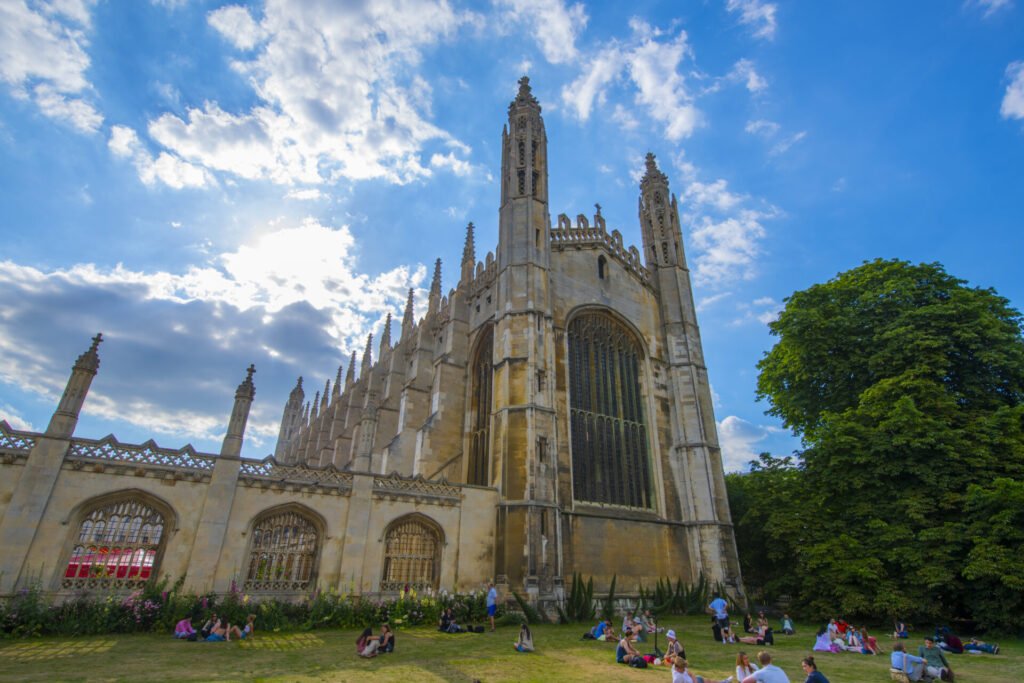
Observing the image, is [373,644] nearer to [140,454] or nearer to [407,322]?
A: [140,454]

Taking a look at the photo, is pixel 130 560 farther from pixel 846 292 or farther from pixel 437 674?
pixel 846 292

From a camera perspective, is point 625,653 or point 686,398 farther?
point 686,398

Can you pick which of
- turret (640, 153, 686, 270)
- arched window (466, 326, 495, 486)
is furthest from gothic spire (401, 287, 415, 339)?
turret (640, 153, 686, 270)

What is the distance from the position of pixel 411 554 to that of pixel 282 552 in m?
3.70

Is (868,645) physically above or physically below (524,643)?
below

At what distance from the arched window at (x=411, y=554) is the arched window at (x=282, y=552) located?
2101mm

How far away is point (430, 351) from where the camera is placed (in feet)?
94.8

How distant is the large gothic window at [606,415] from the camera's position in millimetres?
21047

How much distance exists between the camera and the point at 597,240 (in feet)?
85.1

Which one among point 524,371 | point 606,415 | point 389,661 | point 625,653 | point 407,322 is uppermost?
point 407,322

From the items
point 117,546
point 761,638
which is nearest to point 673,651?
point 761,638

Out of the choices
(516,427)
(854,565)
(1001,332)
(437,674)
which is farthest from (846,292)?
(437,674)

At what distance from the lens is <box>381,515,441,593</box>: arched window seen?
15.5m

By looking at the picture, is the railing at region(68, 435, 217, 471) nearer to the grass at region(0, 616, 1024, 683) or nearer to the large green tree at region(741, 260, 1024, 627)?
the grass at region(0, 616, 1024, 683)
